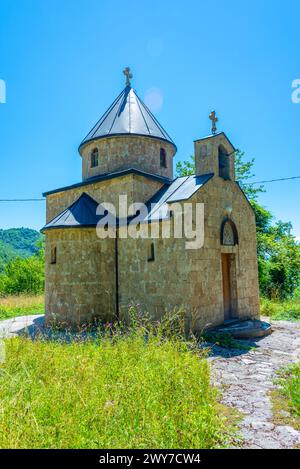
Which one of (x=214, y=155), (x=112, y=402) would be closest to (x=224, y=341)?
(x=112, y=402)

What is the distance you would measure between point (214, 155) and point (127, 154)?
340 cm

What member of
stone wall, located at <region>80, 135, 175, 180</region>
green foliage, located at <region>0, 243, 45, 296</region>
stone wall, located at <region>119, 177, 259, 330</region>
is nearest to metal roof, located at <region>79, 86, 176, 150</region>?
stone wall, located at <region>80, 135, 175, 180</region>

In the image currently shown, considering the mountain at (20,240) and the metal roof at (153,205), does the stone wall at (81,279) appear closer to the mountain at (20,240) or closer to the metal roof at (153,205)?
the metal roof at (153,205)

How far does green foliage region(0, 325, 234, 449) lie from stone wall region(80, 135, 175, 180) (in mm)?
7683

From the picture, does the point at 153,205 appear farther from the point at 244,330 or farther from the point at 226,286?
the point at 244,330

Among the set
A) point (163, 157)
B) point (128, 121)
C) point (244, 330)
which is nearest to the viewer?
point (244, 330)

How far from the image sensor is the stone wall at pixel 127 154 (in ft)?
37.7

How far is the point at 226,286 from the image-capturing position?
10125mm

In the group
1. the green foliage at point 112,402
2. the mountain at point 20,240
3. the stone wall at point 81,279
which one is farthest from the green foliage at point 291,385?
the mountain at point 20,240

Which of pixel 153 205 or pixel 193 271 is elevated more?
pixel 153 205

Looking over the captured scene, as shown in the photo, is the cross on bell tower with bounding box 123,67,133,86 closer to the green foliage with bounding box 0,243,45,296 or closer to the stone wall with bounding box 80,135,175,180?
the stone wall with bounding box 80,135,175,180
